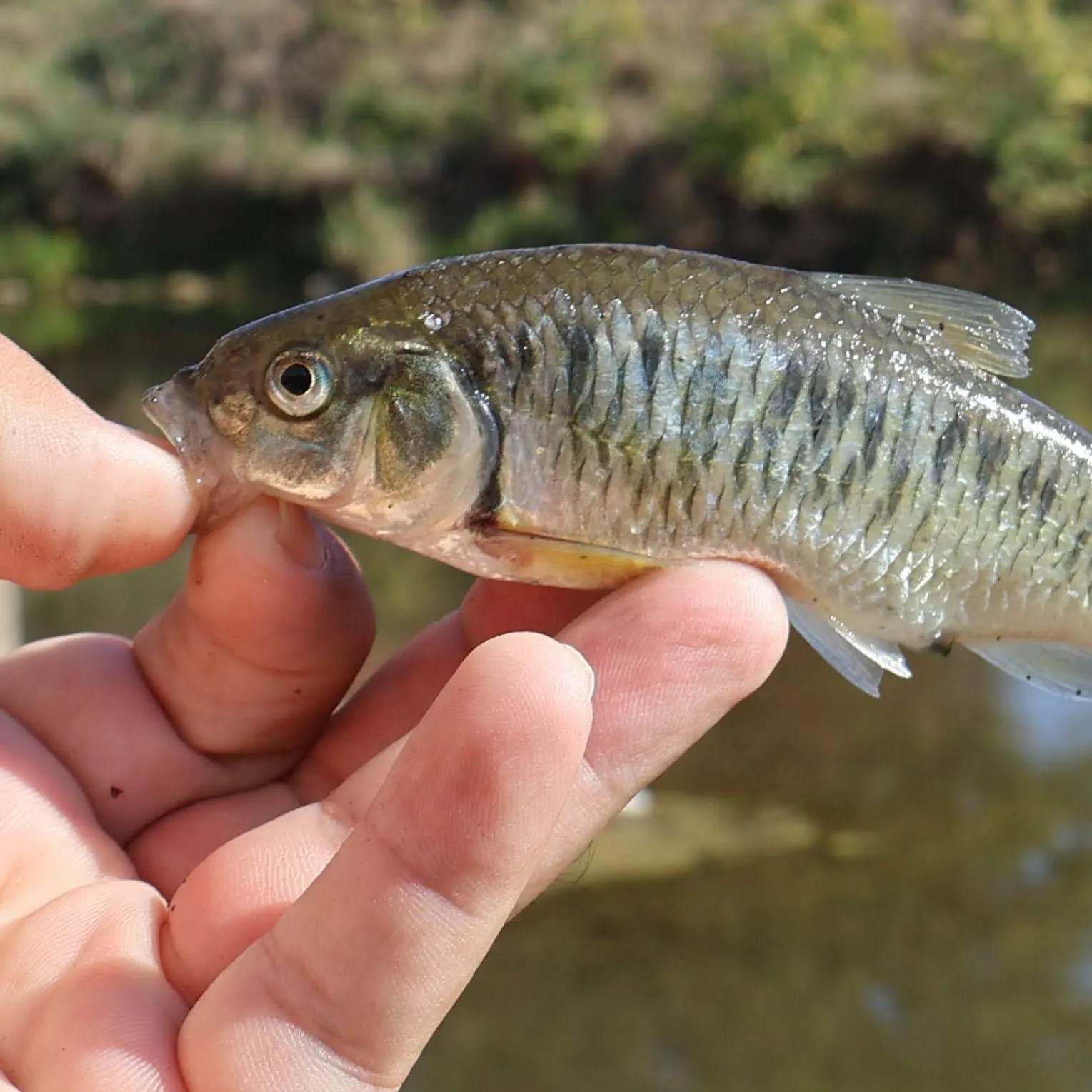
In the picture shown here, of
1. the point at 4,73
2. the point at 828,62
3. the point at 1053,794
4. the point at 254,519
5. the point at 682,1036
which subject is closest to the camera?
the point at 254,519

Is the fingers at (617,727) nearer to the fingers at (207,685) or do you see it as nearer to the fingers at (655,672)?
the fingers at (655,672)

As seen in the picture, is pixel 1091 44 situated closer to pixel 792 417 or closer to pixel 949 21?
pixel 949 21

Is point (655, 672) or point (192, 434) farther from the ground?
point (192, 434)

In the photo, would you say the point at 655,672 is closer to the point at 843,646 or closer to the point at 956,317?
the point at 843,646

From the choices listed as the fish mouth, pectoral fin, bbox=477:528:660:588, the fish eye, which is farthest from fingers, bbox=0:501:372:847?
pectoral fin, bbox=477:528:660:588

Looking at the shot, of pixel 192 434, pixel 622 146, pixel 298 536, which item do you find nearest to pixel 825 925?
pixel 298 536

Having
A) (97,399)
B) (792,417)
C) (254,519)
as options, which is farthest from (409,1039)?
(97,399)
